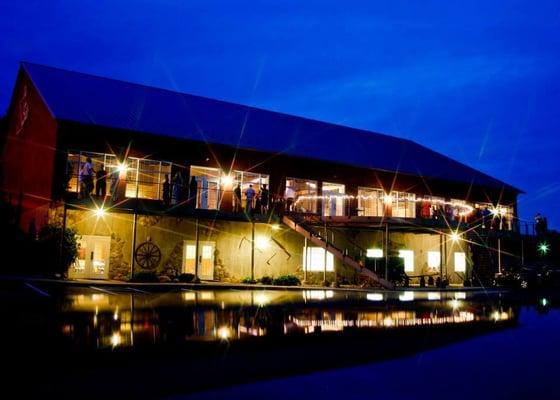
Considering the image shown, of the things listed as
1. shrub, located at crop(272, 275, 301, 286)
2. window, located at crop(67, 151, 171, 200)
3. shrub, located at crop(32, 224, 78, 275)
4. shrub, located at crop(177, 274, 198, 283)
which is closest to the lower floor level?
shrub, located at crop(177, 274, 198, 283)

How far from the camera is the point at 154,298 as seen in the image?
14.3m

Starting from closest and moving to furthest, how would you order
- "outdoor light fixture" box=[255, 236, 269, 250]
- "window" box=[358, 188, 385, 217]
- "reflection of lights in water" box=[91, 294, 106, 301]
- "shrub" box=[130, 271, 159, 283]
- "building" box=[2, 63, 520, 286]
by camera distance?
1. "reflection of lights in water" box=[91, 294, 106, 301]
2. "shrub" box=[130, 271, 159, 283]
3. "building" box=[2, 63, 520, 286]
4. "outdoor light fixture" box=[255, 236, 269, 250]
5. "window" box=[358, 188, 385, 217]

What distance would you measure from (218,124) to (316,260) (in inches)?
311

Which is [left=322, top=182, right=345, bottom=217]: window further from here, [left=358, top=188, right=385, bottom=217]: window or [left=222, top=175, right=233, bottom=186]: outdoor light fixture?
[left=222, top=175, right=233, bottom=186]: outdoor light fixture

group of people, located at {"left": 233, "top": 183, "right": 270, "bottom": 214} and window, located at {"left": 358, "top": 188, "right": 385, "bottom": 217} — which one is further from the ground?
window, located at {"left": 358, "top": 188, "right": 385, "bottom": 217}

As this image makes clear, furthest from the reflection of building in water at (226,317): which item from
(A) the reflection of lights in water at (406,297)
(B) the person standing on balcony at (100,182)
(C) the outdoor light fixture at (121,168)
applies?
(C) the outdoor light fixture at (121,168)

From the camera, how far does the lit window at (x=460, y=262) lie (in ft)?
97.2

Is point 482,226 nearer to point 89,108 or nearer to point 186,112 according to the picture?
point 186,112

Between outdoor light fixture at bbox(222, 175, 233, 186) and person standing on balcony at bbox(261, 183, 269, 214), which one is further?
outdoor light fixture at bbox(222, 175, 233, 186)

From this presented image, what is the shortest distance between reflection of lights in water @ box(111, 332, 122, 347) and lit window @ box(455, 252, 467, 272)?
2484 cm

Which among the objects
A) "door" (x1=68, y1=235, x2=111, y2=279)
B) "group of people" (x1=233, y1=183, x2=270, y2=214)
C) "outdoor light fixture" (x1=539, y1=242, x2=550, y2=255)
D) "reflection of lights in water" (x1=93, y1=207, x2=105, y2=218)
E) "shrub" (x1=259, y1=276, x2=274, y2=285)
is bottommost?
"shrub" (x1=259, y1=276, x2=274, y2=285)

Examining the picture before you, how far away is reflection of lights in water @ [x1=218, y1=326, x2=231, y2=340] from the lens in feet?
25.7

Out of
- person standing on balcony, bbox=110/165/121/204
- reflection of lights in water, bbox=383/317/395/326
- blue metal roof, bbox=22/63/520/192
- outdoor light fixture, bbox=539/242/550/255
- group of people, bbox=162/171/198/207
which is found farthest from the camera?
outdoor light fixture, bbox=539/242/550/255

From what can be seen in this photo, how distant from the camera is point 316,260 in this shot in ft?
80.9
